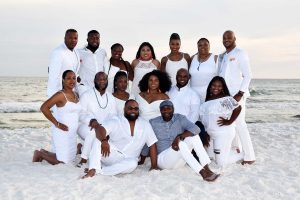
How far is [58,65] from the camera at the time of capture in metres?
6.78

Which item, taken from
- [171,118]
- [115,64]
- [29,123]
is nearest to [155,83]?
[171,118]

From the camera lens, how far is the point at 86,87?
7199mm

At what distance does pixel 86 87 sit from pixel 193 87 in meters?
1.94

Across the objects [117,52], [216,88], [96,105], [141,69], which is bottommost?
[96,105]

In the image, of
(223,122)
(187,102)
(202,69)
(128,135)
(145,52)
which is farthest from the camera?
(145,52)

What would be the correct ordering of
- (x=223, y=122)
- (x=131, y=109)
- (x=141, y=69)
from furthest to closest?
(x=141, y=69) < (x=223, y=122) < (x=131, y=109)

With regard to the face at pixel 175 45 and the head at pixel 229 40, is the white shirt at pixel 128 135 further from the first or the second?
the head at pixel 229 40

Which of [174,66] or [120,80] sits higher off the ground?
[174,66]

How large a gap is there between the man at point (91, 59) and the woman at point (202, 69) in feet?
5.55

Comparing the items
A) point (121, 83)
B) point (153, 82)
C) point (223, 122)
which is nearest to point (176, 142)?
point (223, 122)

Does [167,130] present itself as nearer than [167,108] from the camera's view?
No

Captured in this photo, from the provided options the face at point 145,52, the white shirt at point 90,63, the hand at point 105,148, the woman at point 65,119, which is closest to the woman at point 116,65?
the white shirt at point 90,63

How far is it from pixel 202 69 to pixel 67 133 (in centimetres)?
257

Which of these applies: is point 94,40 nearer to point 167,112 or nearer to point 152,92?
point 152,92
